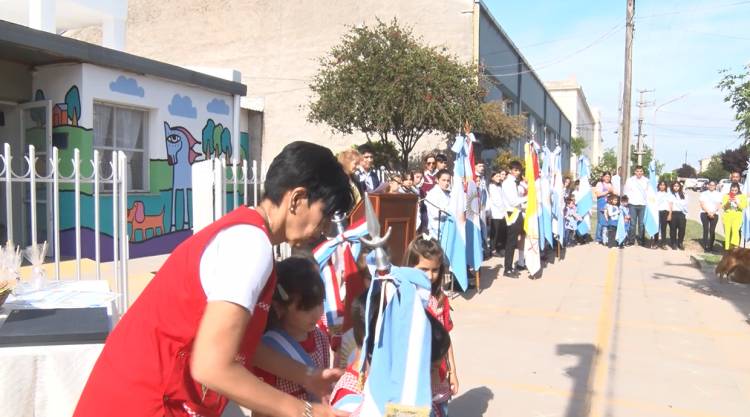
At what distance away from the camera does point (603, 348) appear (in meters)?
6.00

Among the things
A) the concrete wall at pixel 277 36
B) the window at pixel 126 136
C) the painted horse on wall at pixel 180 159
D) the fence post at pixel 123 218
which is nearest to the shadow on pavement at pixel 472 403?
the fence post at pixel 123 218

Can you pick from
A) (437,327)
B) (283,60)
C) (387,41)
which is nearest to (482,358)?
(437,327)

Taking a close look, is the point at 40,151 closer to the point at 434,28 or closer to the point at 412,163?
the point at 412,163

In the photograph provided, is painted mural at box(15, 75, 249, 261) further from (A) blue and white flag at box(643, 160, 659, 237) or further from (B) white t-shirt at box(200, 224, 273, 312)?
(A) blue and white flag at box(643, 160, 659, 237)

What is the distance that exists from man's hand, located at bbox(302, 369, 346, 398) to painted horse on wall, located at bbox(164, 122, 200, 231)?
9491 millimetres

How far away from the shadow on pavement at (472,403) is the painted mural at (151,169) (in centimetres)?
501

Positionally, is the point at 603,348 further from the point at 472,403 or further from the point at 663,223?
the point at 663,223

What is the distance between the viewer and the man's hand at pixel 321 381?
6.52ft

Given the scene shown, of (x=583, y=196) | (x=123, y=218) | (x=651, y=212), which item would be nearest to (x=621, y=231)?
(x=651, y=212)

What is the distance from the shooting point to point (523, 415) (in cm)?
429

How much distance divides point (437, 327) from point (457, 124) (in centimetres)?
1550

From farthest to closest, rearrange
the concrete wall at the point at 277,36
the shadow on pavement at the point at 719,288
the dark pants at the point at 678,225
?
the concrete wall at the point at 277,36 → the dark pants at the point at 678,225 → the shadow on pavement at the point at 719,288

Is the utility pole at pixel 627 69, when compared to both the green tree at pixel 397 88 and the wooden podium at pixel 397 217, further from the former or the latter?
the wooden podium at pixel 397 217

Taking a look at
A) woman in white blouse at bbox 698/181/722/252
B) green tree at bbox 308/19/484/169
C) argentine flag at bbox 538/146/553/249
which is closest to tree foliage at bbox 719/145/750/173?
woman in white blouse at bbox 698/181/722/252
